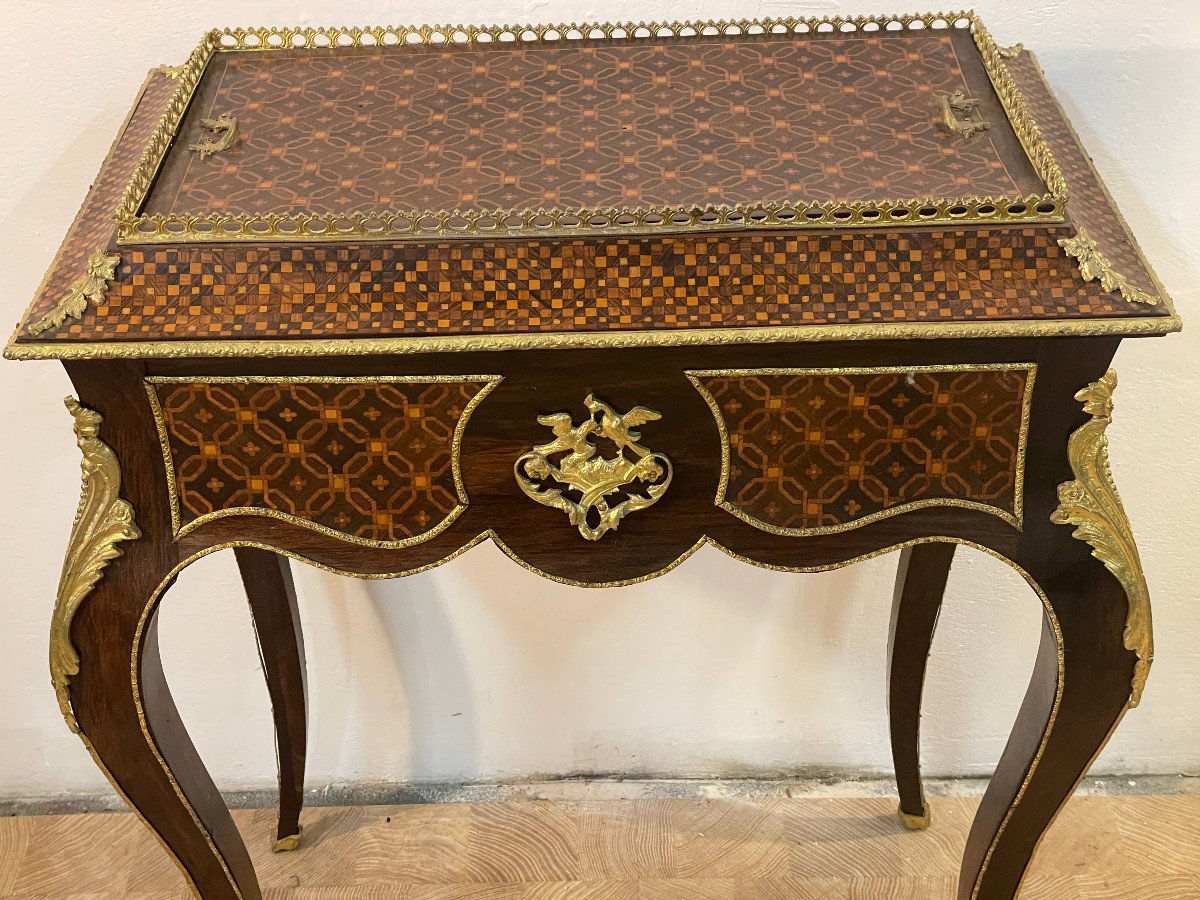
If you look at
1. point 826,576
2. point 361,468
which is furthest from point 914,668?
point 361,468

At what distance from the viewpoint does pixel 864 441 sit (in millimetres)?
781

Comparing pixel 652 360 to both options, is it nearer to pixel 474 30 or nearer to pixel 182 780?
pixel 474 30

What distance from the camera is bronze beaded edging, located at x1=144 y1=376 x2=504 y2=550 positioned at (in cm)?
75

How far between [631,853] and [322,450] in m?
0.76

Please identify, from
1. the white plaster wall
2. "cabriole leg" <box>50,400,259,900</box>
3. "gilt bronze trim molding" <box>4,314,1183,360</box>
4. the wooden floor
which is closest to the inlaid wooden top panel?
"gilt bronze trim molding" <box>4,314,1183,360</box>

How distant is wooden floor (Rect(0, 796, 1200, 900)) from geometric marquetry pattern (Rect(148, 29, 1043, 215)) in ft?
2.76

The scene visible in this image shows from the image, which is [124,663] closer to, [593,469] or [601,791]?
[593,469]

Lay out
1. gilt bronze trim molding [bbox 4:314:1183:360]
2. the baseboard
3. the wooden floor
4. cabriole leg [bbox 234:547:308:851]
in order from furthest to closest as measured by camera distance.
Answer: the baseboard, the wooden floor, cabriole leg [bbox 234:547:308:851], gilt bronze trim molding [bbox 4:314:1183:360]

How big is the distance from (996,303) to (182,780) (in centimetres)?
68

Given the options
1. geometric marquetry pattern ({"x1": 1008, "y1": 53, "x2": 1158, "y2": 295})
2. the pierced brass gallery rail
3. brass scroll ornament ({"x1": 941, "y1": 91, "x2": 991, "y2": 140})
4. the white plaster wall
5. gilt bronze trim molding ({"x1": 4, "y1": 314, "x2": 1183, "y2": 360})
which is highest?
brass scroll ornament ({"x1": 941, "y1": 91, "x2": 991, "y2": 140})

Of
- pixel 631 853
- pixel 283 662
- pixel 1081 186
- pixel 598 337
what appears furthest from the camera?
pixel 631 853

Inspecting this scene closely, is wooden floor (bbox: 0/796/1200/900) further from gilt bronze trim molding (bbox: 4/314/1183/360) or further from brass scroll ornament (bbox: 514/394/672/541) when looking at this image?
gilt bronze trim molding (bbox: 4/314/1183/360)

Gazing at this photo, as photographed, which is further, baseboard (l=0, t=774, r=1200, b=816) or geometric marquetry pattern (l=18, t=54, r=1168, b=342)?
baseboard (l=0, t=774, r=1200, b=816)

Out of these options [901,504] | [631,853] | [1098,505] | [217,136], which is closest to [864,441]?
[901,504]
